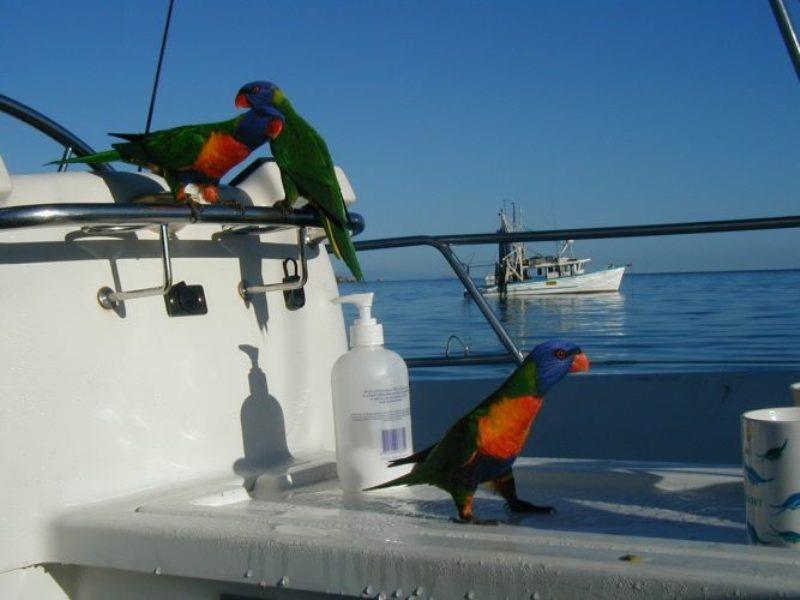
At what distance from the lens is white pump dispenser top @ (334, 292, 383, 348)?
5.11ft

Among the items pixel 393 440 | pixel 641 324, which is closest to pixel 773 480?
pixel 393 440

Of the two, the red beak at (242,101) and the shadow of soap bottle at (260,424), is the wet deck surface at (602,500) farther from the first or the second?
the red beak at (242,101)

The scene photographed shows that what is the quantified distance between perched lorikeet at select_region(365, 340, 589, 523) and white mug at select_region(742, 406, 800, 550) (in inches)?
9.9

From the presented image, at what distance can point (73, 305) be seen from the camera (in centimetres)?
139

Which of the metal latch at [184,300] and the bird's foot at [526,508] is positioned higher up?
the metal latch at [184,300]

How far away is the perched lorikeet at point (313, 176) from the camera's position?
165cm

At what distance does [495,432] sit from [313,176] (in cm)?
60

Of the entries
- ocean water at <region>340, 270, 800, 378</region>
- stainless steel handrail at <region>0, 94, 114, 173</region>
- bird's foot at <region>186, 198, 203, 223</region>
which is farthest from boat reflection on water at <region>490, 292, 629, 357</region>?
bird's foot at <region>186, 198, 203, 223</region>

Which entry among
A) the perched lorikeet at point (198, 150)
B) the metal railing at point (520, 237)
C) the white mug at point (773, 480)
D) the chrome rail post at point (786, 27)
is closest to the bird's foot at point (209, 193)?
the perched lorikeet at point (198, 150)

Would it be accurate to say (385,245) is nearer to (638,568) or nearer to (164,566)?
(164,566)

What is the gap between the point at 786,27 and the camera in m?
1.78

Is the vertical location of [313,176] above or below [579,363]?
above

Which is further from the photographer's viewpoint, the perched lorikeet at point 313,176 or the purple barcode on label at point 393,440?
the perched lorikeet at point 313,176

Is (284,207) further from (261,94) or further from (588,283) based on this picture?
(588,283)
